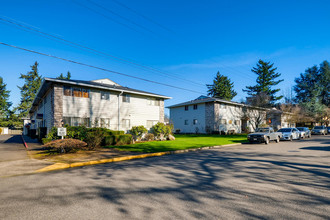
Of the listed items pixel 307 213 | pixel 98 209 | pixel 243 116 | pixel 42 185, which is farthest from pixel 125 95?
pixel 243 116

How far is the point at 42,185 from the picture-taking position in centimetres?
557

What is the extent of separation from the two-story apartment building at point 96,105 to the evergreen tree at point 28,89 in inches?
2084

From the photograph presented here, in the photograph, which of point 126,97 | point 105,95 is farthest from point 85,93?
point 126,97

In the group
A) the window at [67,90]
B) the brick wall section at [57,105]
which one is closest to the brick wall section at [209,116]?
the window at [67,90]

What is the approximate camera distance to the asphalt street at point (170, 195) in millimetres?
3572

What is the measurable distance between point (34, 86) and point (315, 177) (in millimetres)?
79471

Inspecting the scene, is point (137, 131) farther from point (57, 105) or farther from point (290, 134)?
point (290, 134)

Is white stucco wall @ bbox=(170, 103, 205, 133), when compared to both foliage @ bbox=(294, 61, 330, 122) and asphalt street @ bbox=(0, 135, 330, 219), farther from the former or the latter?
foliage @ bbox=(294, 61, 330, 122)

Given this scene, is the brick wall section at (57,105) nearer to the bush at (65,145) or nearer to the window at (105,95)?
the window at (105,95)

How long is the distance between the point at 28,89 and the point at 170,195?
7880 cm

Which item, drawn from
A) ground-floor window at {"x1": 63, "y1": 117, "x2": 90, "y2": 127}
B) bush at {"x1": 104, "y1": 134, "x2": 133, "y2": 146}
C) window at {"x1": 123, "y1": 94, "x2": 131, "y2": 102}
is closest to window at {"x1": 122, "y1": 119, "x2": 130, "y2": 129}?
window at {"x1": 123, "y1": 94, "x2": 131, "y2": 102}

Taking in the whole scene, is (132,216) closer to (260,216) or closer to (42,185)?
(260,216)

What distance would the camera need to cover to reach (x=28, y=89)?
66.2 metres

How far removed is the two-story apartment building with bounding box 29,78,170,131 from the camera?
1702 cm
